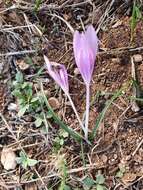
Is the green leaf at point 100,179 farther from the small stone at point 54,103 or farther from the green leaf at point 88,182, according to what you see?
the small stone at point 54,103

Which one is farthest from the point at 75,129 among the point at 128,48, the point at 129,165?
the point at 128,48

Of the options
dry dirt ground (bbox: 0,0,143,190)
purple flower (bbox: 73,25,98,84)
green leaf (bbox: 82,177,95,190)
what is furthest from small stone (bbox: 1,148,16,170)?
purple flower (bbox: 73,25,98,84)

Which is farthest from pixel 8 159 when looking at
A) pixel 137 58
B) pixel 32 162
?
pixel 137 58

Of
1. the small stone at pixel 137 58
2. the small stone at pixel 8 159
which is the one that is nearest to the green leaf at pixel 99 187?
the small stone at pixel 8 159

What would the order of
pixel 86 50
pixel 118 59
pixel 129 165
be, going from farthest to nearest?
pixel 118 59
pixel 129 165
pixel 86 50

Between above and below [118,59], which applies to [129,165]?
below

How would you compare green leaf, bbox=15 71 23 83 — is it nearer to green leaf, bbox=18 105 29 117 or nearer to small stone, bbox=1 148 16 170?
green leaf, bbox=18 105 29 117

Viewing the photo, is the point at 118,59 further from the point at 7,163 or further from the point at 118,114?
the point at 7,163
